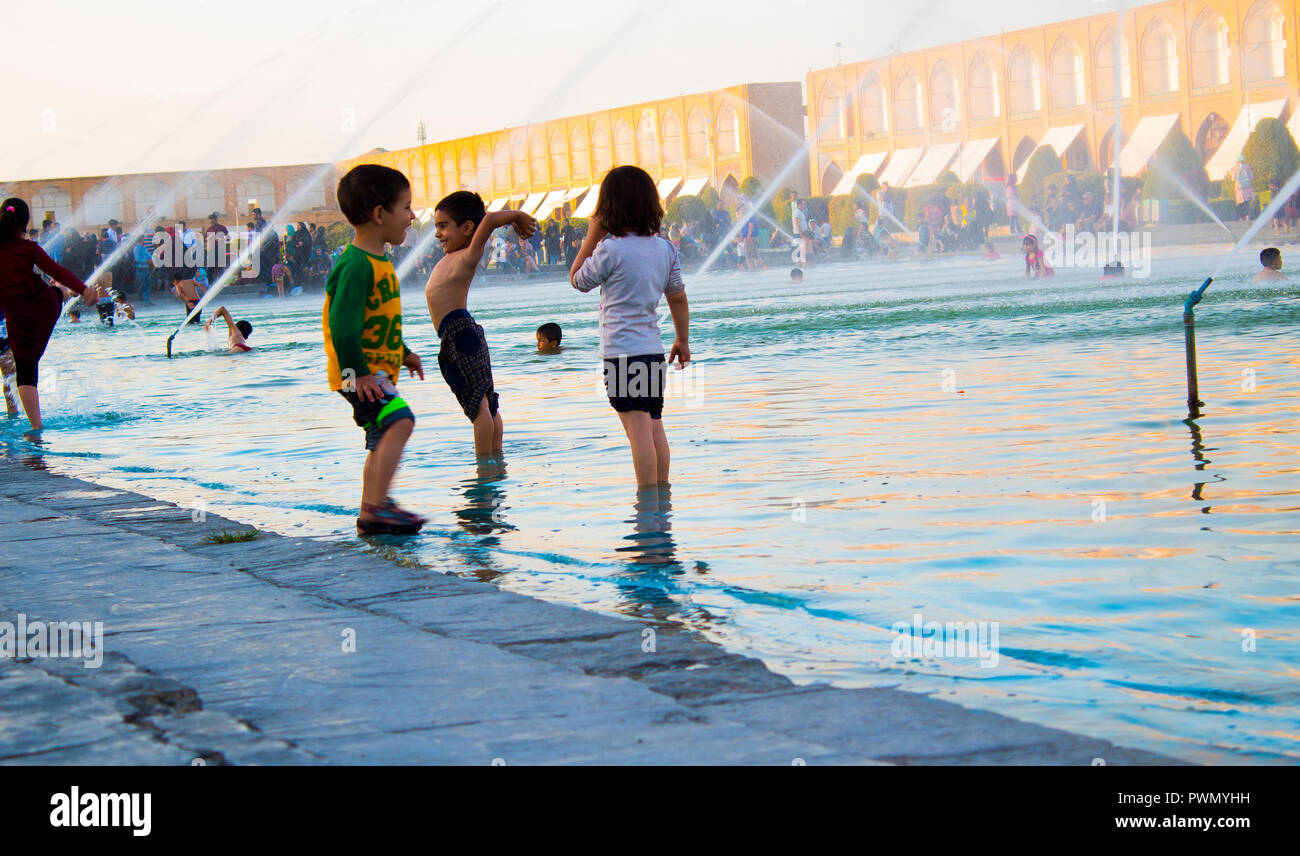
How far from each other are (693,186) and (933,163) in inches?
497

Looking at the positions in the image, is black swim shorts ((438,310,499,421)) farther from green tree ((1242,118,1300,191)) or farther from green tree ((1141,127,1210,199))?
green tree ((1141,127,1210,199))

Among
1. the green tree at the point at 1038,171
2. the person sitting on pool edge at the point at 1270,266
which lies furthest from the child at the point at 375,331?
the green tree at the point at 1038,171

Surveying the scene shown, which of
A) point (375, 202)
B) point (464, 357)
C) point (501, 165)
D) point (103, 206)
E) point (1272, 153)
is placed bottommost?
point (464, 357)

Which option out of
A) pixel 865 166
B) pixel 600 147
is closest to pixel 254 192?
pixel 600 147

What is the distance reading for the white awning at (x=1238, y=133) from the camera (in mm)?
46875

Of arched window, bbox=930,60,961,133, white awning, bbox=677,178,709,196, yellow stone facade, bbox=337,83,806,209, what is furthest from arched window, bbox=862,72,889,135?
white awning, bbox=677,178,709,196

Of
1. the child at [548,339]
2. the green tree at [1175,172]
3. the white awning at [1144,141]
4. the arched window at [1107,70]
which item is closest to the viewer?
the child at [548,339]

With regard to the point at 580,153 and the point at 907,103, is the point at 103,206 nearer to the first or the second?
the point at 580,153

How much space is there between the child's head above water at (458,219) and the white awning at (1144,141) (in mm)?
46833

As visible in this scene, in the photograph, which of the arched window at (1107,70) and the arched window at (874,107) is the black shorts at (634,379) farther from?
the arched window at (874,107)

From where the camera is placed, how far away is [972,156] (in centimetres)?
5909

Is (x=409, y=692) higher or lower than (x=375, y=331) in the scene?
lower
